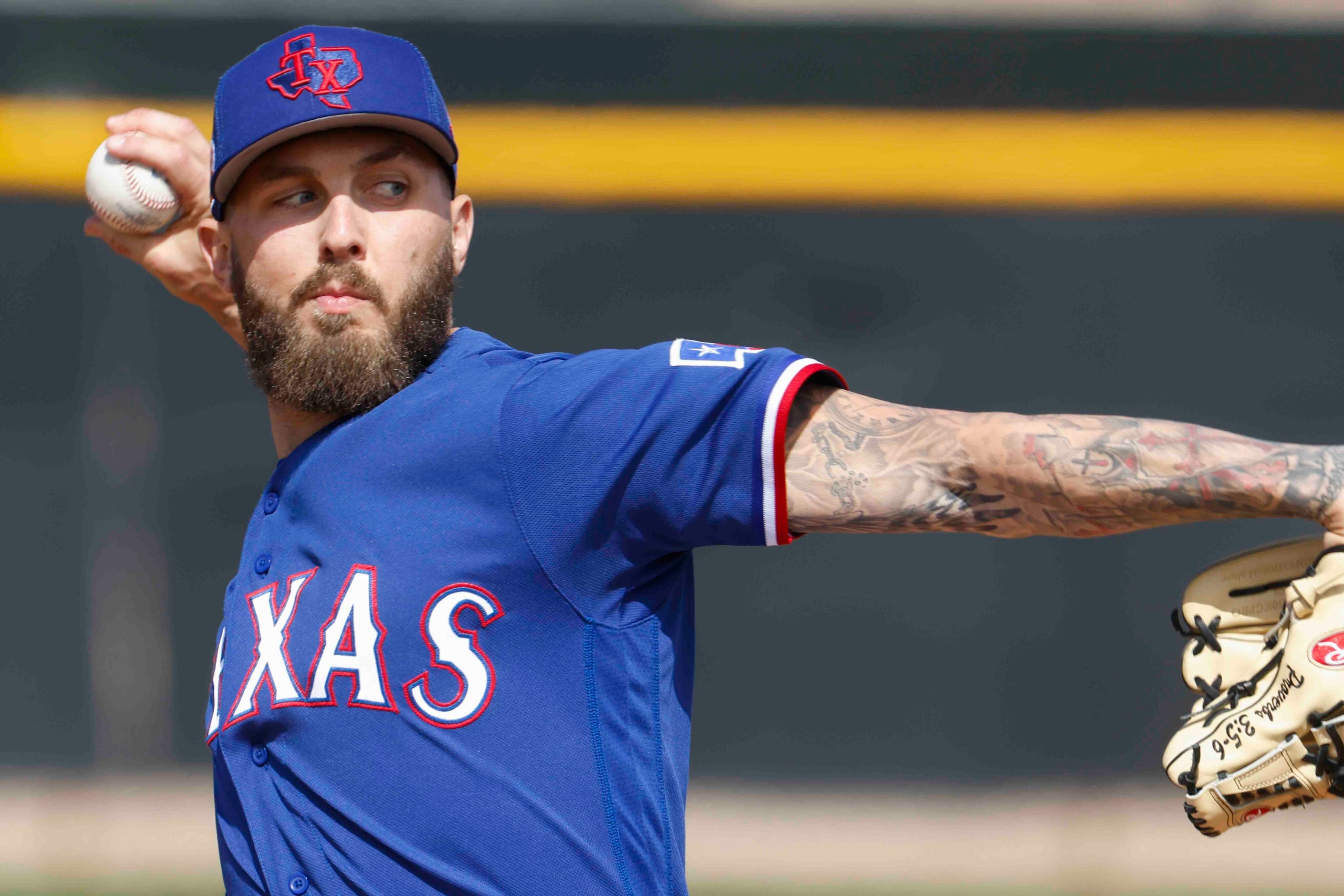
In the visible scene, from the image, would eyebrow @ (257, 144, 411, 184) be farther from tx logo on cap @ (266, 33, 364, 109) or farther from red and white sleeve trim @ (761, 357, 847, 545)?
red and white sleeve trim @ (761, 357, 847, 545)

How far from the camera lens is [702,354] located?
131 centimetres

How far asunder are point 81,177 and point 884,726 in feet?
10.6

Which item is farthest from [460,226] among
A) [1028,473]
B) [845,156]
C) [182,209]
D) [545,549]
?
[845,156]

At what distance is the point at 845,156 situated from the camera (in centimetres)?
411

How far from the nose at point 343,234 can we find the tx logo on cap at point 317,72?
0.13 m

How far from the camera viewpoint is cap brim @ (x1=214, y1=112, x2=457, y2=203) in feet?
5.15

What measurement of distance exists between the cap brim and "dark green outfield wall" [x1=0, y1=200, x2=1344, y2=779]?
2.40 meters

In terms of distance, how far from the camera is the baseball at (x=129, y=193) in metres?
2.08

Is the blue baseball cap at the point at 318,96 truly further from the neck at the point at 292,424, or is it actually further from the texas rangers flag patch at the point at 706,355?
the texas rangers flag patch at the point at 706,355

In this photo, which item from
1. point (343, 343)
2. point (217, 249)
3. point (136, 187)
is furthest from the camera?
point (136, 187)

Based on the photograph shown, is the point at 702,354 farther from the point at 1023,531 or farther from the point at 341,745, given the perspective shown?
the point at 341,745

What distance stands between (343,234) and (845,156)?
112 inches

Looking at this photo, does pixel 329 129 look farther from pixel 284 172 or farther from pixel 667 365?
pixel 667 365

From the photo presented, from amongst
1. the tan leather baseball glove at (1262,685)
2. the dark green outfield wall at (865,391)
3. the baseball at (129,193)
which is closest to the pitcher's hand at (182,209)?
the baseball at (129,193)
